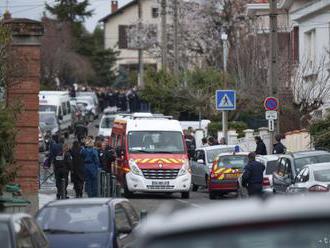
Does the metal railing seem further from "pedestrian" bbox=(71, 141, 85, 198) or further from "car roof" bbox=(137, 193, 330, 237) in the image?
"car roof" bbox=(137, 193, 330, 237)

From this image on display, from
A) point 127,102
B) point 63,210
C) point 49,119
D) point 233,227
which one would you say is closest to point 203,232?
point 233,227

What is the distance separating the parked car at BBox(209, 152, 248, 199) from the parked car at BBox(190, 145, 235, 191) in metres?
1.98

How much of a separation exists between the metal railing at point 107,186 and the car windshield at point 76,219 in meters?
11.6

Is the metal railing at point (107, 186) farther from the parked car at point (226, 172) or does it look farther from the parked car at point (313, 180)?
the parked car at point (313, 180)

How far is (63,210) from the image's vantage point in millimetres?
15539

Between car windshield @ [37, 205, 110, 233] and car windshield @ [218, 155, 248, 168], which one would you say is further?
car windshield @ [218, 155, 248, 168]

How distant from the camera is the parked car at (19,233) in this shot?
1181cm

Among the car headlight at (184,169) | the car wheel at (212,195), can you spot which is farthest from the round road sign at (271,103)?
the car headlight at (184,169)

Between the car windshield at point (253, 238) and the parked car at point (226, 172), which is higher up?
the car windshield at point (253, 238)

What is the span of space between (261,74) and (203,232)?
149 feet

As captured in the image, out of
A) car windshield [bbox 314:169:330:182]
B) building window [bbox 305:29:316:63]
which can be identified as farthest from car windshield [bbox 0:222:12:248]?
building window [bbox 305:29:316:63]

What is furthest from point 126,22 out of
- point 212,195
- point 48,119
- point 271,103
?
point 212,195

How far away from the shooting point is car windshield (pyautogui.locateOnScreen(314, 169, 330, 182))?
22.5 meters

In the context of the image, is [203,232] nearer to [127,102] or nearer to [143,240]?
[143,240]
